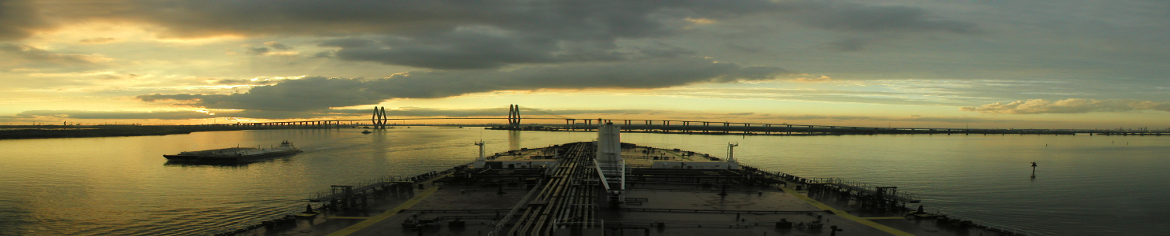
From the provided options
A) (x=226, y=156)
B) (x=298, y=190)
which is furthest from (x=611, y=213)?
(x=226, y=156)

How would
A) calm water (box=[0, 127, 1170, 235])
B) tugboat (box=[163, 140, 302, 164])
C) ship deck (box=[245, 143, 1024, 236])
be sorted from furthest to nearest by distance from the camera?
tugboat (box=[163, 140, 302, 164]) < calm water (box=[0, 127, 1170, 235]) < ship deck (box=[245, 143, 1024, 236])

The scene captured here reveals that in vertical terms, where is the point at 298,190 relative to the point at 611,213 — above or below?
below

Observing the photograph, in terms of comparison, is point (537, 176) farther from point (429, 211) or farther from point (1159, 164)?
point (1159, 164)

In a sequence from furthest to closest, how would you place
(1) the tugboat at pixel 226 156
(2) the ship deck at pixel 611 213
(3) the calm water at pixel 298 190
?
(1) the tugboat at pixel 226 156
(3) the calm water at pixel 298 190
(2) the ship deck at pixel 611 213

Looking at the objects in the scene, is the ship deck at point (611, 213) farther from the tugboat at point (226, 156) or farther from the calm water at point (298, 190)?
the tugboat at point (226, 156)

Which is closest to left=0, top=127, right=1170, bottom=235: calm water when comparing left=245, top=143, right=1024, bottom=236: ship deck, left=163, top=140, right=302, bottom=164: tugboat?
left=163, top=140, right=302, bottom=164: tugboat

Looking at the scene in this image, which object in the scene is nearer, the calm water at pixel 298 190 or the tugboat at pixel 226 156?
the calm water at pixel 298 190

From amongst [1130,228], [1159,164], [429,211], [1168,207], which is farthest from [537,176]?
[1159,164]

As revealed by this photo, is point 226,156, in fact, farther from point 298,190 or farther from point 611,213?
point 611,213

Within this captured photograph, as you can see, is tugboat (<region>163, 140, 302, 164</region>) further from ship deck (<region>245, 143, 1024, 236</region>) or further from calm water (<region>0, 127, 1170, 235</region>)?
ship deck (<region>245, 143, 1024, 236</region>)

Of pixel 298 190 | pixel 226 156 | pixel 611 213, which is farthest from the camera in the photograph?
pixel 226 156

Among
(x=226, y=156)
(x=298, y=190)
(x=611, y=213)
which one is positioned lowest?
(x=298, y=190)

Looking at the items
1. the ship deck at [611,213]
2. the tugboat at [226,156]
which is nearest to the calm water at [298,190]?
→ the tugboat at [226,156]
